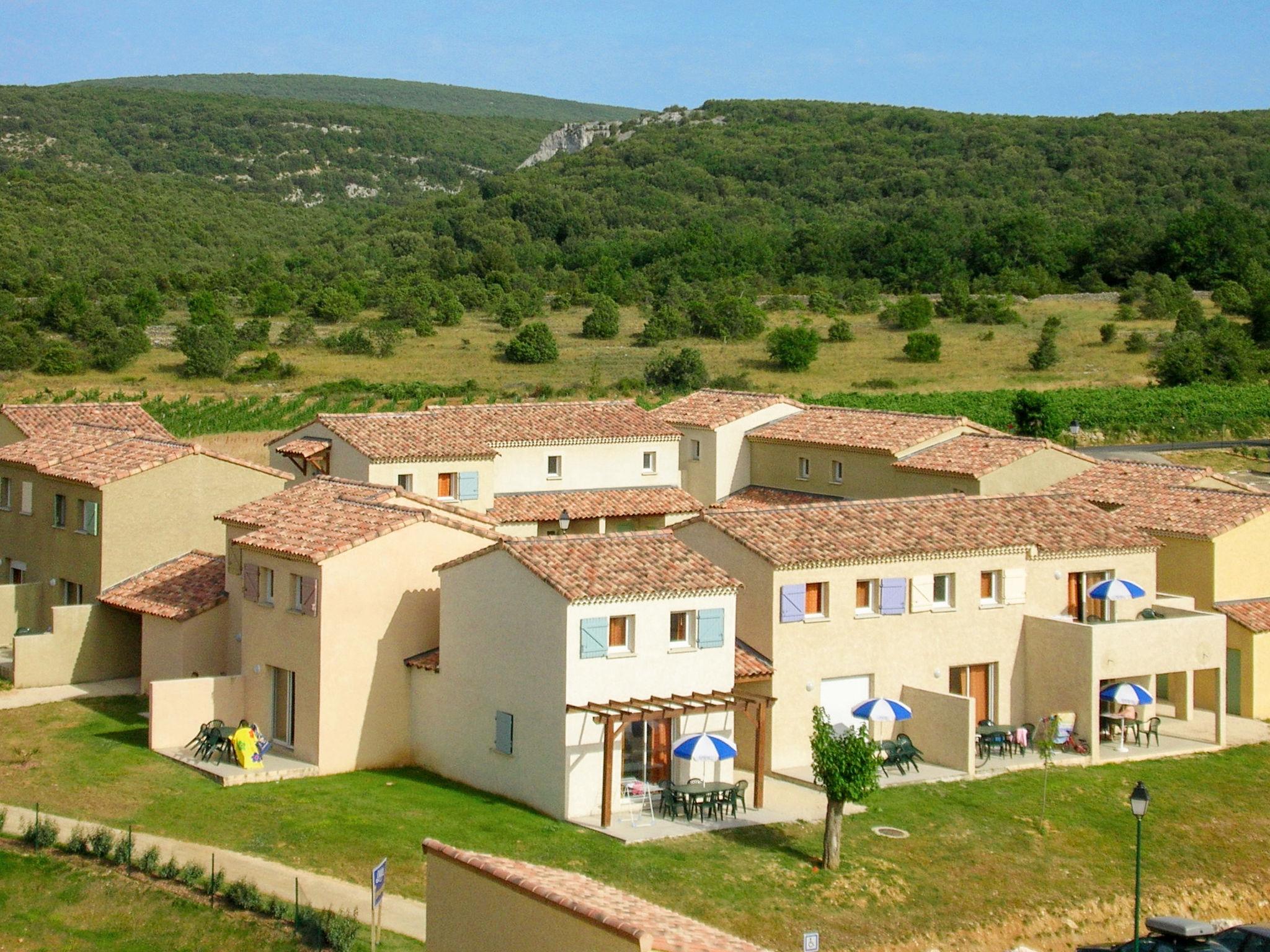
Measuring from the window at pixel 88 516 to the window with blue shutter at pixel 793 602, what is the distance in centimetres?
1622

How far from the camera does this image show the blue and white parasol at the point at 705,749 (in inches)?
1050

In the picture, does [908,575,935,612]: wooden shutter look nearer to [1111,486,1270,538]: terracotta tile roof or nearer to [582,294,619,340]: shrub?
[1111,486,1270,538]: terracotta tile roof

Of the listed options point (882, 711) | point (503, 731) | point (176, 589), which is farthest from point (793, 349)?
point (503, 731)

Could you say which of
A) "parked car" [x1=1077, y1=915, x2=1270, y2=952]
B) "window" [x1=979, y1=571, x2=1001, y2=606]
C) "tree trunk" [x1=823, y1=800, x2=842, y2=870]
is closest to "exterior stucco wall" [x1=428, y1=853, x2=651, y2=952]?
"tree trunk" [x1=823, y1=800, x2=842, y2=870]

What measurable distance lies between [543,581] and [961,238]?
98095 millimetres

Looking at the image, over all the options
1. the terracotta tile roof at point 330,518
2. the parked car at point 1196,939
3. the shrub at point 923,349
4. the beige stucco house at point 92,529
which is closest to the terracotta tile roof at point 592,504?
the beige stucco house at point 92,529

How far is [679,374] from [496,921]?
58.4m

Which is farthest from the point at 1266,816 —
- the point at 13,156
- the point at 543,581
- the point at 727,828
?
the point at 13,156

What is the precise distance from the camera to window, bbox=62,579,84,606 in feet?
123

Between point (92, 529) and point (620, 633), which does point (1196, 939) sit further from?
point (92, 529)

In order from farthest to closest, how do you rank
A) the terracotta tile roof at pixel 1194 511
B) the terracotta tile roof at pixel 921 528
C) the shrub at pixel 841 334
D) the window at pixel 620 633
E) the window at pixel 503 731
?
the shrub at pixel 841 334, the terracotta tile roof at pixel 1194 511, the terracotta tile roof at pixel 921 528, the window at pixel 503 731, the window at pixel 620 633

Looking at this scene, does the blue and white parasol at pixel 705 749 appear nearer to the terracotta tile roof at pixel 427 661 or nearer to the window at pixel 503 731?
the window at pixel 503 731

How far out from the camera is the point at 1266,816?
30000mm

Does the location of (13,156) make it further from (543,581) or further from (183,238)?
(543,581)
